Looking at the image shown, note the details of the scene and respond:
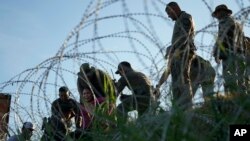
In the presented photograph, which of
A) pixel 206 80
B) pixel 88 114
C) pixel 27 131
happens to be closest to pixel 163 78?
pixel 206 80

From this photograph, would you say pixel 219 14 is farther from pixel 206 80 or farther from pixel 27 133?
pixel 206 80

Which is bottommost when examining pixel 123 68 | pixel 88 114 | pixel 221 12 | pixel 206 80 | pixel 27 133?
pixel 27 133

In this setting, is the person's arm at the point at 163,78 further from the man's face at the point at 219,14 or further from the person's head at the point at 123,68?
the man's face at the point at 219,14

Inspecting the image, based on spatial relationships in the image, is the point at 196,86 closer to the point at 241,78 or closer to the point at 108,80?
the point at 241,78

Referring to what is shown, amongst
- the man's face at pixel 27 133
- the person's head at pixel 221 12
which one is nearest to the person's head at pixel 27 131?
the man's face at pixel 27 133

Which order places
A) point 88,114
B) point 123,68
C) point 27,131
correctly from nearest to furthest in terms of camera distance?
point 27,131, point 88,114, point 123,68

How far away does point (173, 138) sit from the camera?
228 centimetres

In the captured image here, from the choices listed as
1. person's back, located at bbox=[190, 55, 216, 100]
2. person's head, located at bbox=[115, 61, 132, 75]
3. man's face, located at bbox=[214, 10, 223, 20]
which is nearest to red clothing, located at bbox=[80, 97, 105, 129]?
person's head, located at bbox=[115, 61, 132, 75]

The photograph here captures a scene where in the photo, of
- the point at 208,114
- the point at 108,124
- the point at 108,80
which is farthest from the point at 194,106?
the point at 108,80

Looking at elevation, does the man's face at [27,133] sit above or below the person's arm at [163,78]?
below

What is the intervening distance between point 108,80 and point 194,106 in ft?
3.78

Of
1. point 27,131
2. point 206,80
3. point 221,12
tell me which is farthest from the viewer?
point 221,12

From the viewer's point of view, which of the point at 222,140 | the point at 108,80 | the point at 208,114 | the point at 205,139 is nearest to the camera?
the point at 205,139

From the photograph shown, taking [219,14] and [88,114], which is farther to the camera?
[219,14]
